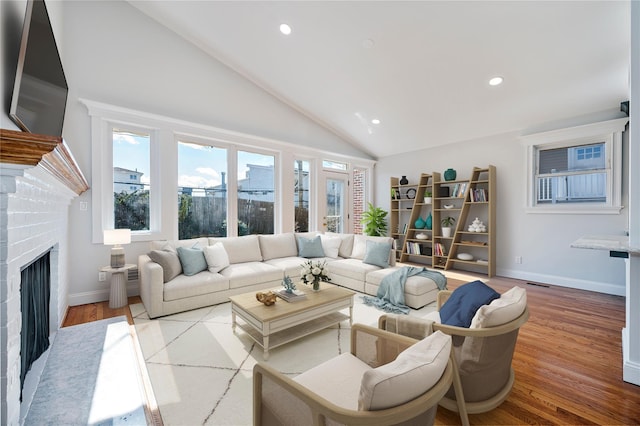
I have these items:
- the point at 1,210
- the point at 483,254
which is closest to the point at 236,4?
the point at 1,210

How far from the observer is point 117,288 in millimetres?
3357

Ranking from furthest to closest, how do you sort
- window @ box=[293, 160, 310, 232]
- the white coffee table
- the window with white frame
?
1. window @ box=[293, 160, 310, 232]
2. the window with white frame
3. the white coffee table

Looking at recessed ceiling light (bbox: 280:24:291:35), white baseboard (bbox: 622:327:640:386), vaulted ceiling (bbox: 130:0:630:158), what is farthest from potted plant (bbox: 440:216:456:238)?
recessed ceiling light (bbox: 280:24:291:35)

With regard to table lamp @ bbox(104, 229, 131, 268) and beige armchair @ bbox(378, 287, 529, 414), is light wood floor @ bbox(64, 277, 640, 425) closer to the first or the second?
beige armchair @ bbox(378, 287, 529, 414)

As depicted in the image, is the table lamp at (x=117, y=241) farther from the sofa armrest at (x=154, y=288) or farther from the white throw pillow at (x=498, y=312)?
the white throw pillow at (x=498, y=312)

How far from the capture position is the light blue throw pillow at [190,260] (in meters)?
3.43

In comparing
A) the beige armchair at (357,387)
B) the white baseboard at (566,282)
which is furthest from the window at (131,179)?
the white baseboard at (566,282)

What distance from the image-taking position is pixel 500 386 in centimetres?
173

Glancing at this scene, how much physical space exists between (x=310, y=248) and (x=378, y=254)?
1147 mm

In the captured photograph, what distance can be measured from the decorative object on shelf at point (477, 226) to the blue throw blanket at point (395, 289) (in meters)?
1.94

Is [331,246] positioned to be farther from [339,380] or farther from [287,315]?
[339,380]

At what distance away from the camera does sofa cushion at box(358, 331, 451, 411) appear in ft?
2.75

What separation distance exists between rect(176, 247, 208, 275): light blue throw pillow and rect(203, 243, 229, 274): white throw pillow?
0.26 ft

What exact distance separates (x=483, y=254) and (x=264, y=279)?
3976 millimetres
